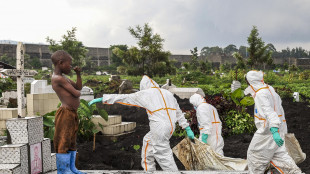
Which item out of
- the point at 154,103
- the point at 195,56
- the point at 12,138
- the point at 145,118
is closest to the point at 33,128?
the point at 12,138

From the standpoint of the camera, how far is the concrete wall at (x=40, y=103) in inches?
306

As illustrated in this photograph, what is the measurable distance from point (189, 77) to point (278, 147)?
16.6 m

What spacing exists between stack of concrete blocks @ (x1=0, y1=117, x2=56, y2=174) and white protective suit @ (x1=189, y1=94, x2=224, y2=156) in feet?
7.81

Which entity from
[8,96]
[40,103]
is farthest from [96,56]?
[40,103]

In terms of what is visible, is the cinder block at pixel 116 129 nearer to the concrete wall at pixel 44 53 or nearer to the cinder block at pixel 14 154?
the cinder block at pixel 14 154

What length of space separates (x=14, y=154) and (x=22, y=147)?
0.10 metres

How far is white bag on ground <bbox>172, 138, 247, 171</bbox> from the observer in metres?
4.55

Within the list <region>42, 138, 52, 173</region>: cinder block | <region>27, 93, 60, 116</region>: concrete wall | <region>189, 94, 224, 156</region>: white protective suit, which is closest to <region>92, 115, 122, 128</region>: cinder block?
<region>27, 93, 60, 116</region>: concrete wall

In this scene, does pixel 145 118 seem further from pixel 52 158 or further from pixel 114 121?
pixel 52 158

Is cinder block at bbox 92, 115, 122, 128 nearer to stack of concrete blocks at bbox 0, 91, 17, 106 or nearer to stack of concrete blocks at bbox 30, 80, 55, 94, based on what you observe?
stack of concrete blocks at bbox 30, 80, 55, 94

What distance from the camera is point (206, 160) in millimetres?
4582

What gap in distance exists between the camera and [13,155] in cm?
349

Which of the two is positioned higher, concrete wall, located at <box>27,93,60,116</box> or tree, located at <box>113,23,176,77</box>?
tree, located at <box>113,23,176,77</box>

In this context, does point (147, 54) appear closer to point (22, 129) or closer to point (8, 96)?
point (8, 96)
